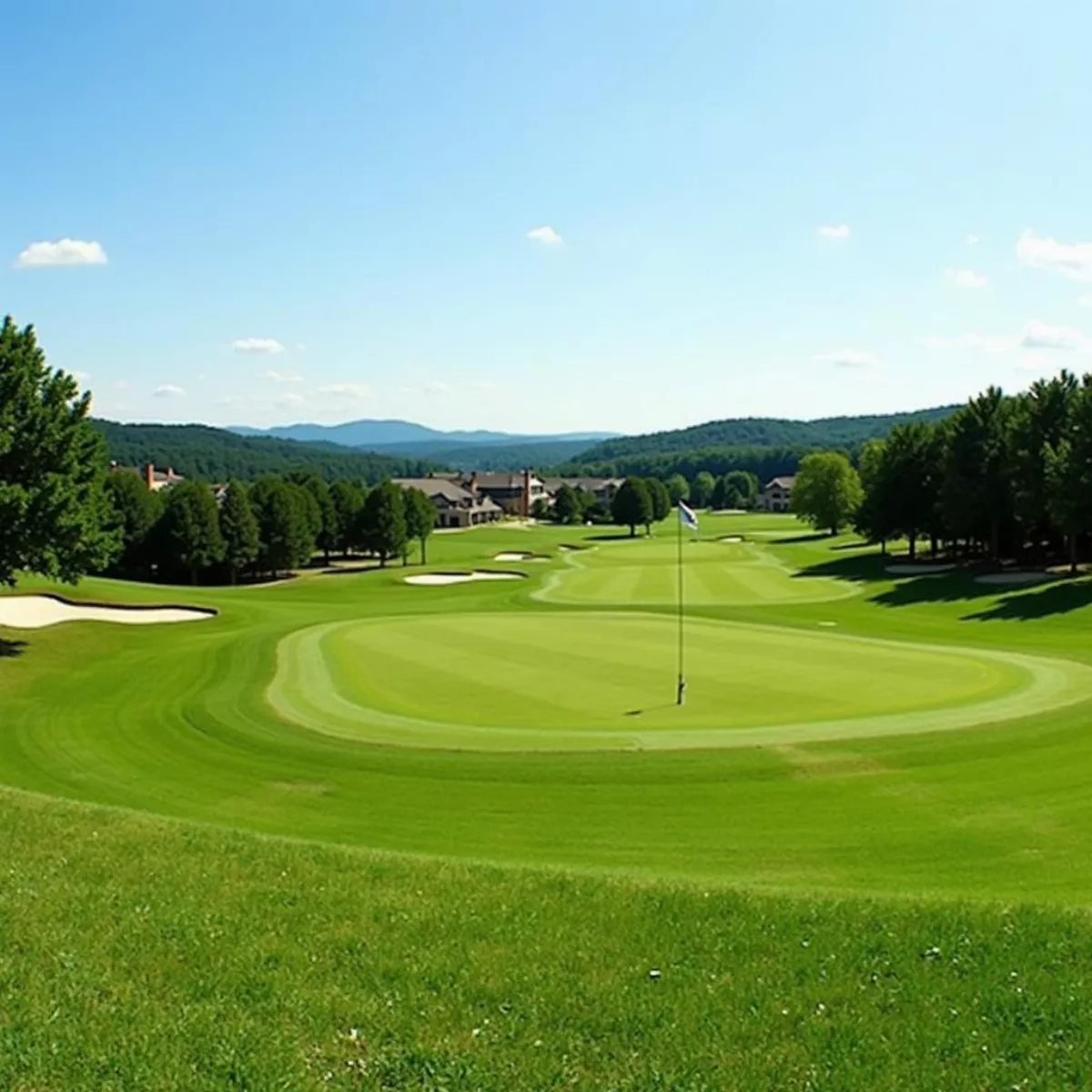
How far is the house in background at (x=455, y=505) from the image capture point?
6112 inches

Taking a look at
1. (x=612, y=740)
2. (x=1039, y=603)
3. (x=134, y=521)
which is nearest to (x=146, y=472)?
(x=134, y=521)

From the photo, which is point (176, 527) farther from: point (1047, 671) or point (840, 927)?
point (840, 927)

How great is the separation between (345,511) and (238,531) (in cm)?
1529

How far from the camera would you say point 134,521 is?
72.0 metres

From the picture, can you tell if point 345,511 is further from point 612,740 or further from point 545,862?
point 545,862

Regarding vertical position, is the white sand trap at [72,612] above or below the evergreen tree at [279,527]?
below

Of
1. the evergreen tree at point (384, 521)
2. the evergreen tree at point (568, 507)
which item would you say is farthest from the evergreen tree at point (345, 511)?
the evergreen tree at point (568, 507)

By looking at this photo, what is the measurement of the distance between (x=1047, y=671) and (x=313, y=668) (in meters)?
21.0

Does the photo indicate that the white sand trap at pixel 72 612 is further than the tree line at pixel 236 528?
No

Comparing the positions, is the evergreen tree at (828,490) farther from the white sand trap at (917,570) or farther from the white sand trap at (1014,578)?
the white sand trap at (1014,578)

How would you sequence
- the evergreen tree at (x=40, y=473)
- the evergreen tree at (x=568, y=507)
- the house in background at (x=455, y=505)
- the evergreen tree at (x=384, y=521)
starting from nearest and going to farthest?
the evergreen tree at (x=40, y=473), the evergreen tree at (x=384, y=521), the house in background at (x=455, y=505), the evergreen tree at (x=568, y=507)

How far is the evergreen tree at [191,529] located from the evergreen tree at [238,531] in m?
1.19

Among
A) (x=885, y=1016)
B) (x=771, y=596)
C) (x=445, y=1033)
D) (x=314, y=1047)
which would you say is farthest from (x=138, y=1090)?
(x=771, y=596)

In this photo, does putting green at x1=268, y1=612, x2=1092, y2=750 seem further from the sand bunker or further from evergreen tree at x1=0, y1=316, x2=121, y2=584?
the sand bunker
